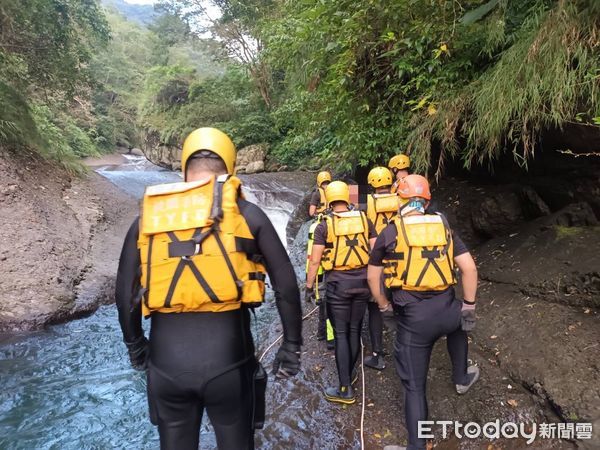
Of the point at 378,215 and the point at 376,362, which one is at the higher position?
the point at 378,215

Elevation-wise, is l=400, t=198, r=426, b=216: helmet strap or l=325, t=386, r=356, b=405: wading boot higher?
l=400, t=198, r=426, b=216: helmet strap

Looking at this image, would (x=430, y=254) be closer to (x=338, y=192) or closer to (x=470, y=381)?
(x=338, y=192)

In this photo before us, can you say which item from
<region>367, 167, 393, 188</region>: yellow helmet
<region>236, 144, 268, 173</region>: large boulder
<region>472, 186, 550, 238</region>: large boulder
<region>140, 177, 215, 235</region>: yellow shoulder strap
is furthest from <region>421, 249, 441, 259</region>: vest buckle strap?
<region>236, 144, 268, 173</region>: large boulder

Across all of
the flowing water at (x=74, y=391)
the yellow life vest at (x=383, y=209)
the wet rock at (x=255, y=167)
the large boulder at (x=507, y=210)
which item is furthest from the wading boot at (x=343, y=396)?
the wet rock at (x=255, y=167)

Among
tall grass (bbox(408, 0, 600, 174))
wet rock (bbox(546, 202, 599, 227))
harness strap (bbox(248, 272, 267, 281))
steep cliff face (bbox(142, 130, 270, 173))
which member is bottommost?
harness strap (bbox(248, 272, 267, 281))

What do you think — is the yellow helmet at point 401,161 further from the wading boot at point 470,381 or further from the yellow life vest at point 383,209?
the wading boot at point 470,381

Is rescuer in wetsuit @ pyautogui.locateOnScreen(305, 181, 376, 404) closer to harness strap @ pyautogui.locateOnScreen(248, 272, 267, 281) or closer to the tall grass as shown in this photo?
the tall grass

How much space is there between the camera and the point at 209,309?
1945mm

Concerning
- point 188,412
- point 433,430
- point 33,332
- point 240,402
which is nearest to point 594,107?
point 433,430

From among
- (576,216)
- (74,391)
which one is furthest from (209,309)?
(576,216)

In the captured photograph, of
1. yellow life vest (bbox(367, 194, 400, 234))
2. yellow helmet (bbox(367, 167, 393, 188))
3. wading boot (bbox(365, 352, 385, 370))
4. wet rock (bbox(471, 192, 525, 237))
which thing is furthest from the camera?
wet rock (bbox(471, 192, 525, 237))

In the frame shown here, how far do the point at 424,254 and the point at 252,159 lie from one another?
1773 cm

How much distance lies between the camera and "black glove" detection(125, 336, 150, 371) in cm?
224

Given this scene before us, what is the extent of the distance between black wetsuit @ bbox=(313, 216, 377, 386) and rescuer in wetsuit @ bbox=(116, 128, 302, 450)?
75.4 inches
